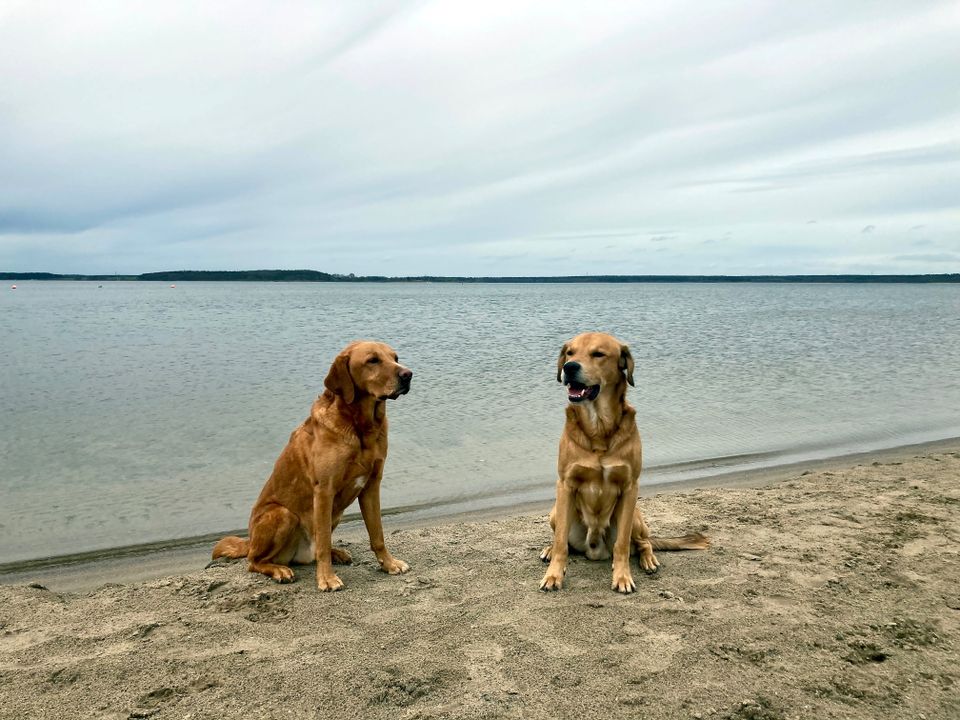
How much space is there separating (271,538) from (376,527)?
76 centimetres

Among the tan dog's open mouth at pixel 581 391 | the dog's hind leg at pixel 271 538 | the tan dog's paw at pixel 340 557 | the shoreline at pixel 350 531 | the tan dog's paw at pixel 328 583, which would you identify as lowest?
the shoreline at pixel 350 531

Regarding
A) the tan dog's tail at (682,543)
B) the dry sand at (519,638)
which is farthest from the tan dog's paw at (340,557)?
the tan dog's tail at (682,543)

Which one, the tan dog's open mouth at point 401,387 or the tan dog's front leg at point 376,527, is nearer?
the tan dog's open mouth at point 401,387

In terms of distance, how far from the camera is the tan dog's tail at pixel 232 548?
5422 mm

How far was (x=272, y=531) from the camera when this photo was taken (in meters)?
5.00

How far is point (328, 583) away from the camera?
15.7 feet

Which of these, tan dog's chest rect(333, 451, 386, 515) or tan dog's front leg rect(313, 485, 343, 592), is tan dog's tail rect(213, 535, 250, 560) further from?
tan dog's chest rect(333, 451, 386, 515)

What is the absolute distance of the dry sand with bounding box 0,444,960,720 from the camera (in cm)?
329

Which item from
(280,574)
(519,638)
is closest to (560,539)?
(519,638)

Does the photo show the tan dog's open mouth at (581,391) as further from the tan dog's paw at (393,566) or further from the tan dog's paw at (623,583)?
the tan dog's paw at (393,566)

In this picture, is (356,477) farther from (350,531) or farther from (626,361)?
(350,531)

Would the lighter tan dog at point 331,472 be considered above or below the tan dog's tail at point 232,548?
above

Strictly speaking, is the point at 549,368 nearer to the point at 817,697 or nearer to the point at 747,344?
the point at 747,344

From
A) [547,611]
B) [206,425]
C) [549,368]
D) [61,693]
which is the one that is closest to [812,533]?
[547,611]
